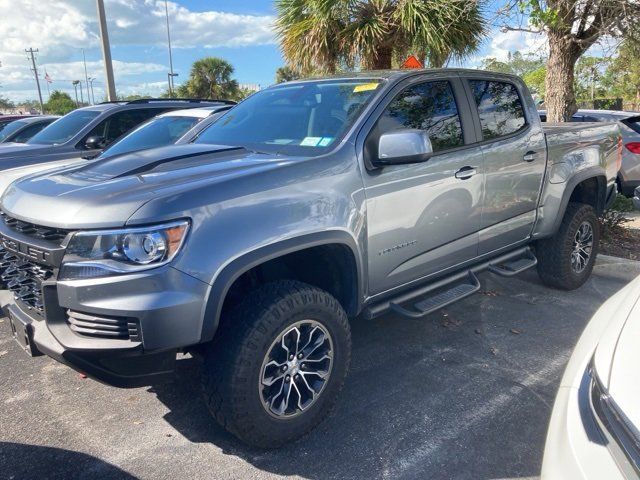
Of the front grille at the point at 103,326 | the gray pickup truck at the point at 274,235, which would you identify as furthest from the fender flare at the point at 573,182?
the front grille at the point at 103,326

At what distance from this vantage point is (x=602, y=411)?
5.30 feet

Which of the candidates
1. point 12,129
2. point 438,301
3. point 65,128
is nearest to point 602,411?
point 438,301

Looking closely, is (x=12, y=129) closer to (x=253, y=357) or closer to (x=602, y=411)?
(x=253, y=357)

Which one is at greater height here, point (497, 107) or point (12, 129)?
point (497, 107)

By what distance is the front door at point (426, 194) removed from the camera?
125 inches

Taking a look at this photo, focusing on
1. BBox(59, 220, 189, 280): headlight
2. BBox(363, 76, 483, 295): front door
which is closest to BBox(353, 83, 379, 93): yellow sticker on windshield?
BBox(363, 76, 483, 295): front door

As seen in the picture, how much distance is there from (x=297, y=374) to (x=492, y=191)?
2124 mm

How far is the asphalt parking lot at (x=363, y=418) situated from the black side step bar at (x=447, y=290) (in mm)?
461

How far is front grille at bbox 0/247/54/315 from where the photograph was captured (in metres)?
2.56

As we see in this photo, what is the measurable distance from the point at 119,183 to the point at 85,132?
210 inches

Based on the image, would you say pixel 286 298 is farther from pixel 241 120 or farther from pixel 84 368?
pixel 241 120

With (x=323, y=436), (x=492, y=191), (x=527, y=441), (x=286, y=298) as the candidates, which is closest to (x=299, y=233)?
(x=286, y=298)

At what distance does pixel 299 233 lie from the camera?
8.87ft

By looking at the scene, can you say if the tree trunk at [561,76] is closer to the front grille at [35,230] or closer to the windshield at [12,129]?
the front grille at [35,230]
